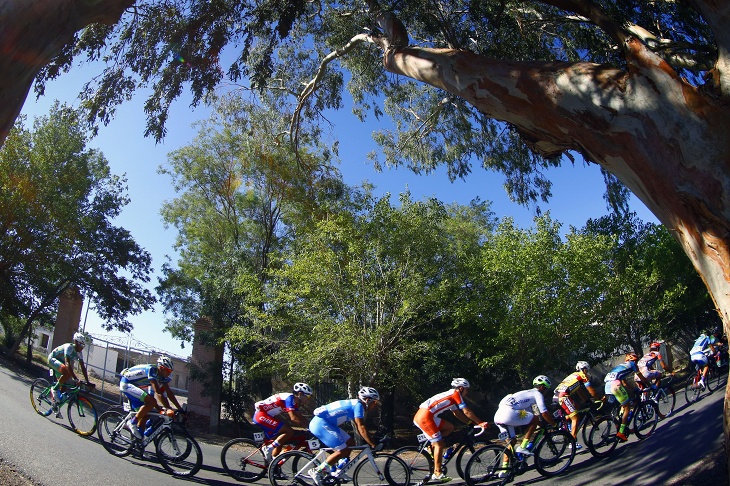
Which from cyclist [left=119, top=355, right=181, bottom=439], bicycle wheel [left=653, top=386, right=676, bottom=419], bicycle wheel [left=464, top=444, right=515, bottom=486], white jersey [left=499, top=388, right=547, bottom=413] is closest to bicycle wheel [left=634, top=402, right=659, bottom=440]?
bicycle wheel [left=653, top=386, right=676, bottom=419]

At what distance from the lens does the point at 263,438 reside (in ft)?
27.9

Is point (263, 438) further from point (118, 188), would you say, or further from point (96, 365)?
point (118, 188)

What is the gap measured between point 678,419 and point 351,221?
35.1 ft

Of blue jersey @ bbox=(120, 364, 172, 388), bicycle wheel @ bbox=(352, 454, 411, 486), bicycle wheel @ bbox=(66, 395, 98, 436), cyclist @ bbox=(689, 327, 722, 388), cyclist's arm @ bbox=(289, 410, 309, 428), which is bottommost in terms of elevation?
bicycle wheel @ bbox=(352, 454, 411, 486)

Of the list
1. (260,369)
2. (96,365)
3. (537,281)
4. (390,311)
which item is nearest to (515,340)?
(537,281)

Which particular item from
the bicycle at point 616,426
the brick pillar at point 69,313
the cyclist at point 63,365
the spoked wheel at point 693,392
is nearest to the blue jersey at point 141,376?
the cyclist at point 63,365

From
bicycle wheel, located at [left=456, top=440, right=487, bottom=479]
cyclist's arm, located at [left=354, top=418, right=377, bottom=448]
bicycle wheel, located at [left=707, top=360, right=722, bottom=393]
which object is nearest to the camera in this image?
cyclist's arm, located at [left=354, top=418, right=377, bottom=448]

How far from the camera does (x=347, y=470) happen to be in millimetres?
8242

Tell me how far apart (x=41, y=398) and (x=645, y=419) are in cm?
1254

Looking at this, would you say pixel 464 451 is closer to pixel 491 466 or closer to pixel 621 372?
pixel 491 466

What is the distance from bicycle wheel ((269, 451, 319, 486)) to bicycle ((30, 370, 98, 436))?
4118mm

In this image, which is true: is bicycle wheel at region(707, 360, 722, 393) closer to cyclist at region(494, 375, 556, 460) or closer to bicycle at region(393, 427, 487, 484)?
cyclist at region(494, 375, 556, 460)

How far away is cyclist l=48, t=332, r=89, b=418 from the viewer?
1066 centimetres

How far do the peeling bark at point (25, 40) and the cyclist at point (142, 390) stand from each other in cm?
580
